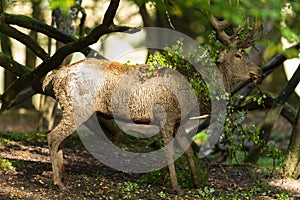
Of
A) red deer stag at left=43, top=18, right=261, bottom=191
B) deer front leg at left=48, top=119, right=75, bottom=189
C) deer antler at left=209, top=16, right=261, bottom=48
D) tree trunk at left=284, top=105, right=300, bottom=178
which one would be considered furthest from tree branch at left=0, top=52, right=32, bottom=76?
tree trunk at left=284, top=105, right=300, bottom=178

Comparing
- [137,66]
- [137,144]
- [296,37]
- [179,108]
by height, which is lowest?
[137,144]

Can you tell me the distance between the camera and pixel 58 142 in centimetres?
671

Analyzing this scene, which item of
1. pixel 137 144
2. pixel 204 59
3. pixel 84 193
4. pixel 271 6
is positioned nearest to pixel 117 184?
pixel 84 193

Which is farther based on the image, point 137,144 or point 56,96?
point 137,144

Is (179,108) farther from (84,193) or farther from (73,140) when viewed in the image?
(73,140)

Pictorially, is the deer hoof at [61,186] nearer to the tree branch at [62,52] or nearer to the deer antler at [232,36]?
the tree branch at [62,52]

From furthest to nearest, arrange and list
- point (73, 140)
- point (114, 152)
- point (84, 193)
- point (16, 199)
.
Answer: point (73, 140) < point (114, 152) < point (84, 193) < point (16, 199)

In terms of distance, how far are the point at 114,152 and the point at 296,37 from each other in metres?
4.46

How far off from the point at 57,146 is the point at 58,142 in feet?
0.16

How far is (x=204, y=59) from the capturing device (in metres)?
6.91

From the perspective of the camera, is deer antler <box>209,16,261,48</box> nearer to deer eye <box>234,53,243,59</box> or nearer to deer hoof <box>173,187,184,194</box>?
deer eye <box>234,53,243,59</box>

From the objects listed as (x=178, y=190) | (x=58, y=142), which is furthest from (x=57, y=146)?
(x=178, y=190)

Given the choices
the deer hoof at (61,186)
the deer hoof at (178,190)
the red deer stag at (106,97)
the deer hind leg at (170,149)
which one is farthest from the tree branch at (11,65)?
the deer hoof at (178,190)

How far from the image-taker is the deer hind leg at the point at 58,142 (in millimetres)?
6641
